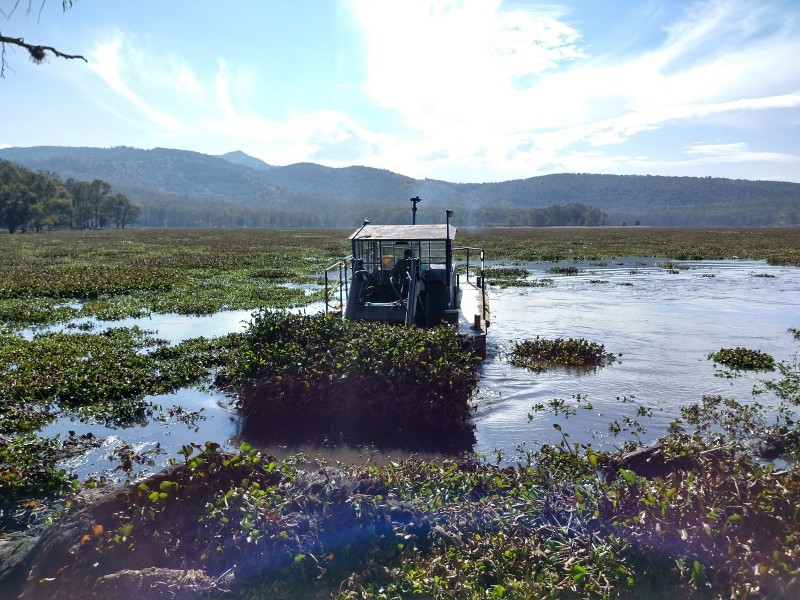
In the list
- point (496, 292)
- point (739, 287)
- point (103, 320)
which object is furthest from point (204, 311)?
point (739, 287)

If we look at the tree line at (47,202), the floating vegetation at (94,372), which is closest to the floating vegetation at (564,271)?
the floating vegetation at (94,372)

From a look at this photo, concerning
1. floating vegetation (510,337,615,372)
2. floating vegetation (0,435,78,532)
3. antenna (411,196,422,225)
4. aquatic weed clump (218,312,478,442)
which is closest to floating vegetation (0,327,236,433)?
floating vegetation (0,435,78,532)

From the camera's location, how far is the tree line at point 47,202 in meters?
94.4

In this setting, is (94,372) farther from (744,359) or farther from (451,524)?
(744,359)

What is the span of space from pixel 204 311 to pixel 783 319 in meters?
22.4

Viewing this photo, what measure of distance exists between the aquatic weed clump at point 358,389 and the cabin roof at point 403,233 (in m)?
5.43

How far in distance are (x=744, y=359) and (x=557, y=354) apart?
484 centimetres

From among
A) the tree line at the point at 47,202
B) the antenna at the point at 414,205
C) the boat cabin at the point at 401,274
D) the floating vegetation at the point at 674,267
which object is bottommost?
the floating vegetation at the point at 674,267

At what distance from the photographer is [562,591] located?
5055mm

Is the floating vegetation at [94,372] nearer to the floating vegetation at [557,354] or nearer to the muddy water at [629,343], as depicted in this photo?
the muddy water at [629,343]

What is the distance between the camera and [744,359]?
15.4 m

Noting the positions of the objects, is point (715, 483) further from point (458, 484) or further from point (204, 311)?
point (204, 311)

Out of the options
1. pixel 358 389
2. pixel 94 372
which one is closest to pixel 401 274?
pixel 358 389

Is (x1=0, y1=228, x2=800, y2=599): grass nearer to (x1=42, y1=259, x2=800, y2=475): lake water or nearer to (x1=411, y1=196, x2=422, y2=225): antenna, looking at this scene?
(x1=42, y1=259, x2=800, y2=475): lake water
